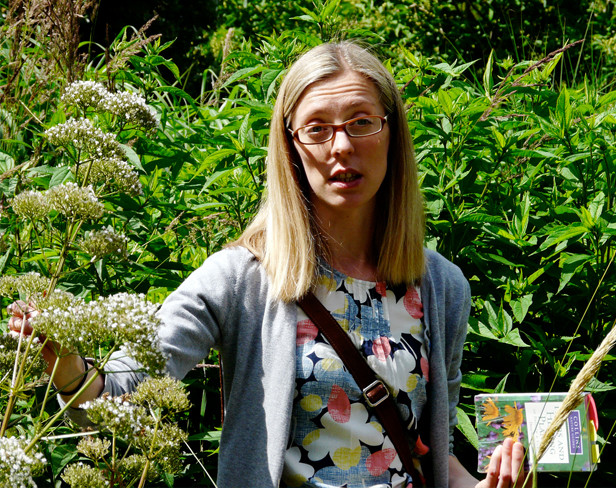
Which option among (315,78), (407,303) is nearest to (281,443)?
(407,303)

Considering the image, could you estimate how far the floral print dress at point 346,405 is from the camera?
78.5 inches

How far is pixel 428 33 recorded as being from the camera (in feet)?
30.2

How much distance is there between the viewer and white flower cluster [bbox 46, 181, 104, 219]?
4.83 feet

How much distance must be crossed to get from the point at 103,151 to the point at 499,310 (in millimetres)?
1494

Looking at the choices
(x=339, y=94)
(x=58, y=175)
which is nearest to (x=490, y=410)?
(x=339, y=94)

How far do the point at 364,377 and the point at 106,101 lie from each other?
3.14ft

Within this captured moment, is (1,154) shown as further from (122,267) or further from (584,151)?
(584,151)

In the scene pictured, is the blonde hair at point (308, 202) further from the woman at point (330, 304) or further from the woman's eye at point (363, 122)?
the woman's eye at point (363, 122)

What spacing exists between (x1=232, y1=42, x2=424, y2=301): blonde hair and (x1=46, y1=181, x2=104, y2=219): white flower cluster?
0.69 metres

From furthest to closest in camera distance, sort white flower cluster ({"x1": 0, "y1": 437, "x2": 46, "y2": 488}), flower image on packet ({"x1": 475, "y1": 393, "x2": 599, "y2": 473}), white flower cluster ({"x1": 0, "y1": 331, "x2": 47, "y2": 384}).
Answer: flower image on packet ({"x1": 475, "y1": 393, "x2": 599, "y2": 473}) < white flower cluster ({"x1": 0, "y1": 331, "x2": 47, "y2": 384}) < white flower cluster ({"x1": 0, "y1": 437, "x2": 46, "y2": 488})

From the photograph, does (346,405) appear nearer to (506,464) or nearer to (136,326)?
(506,464)

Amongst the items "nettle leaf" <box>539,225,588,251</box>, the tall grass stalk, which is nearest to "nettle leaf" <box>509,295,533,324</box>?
"nettle leaf" <box>539,225,588,251</box>

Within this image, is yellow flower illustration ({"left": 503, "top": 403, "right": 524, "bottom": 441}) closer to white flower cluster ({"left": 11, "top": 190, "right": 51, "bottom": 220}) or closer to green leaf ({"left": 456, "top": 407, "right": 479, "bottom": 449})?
green leaf ({"left": 456, "top": 407, "right": 479, "bottom": 449})

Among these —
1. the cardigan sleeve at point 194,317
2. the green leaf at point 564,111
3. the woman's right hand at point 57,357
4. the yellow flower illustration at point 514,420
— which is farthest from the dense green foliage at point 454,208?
the woman's right hand at point 57,357
